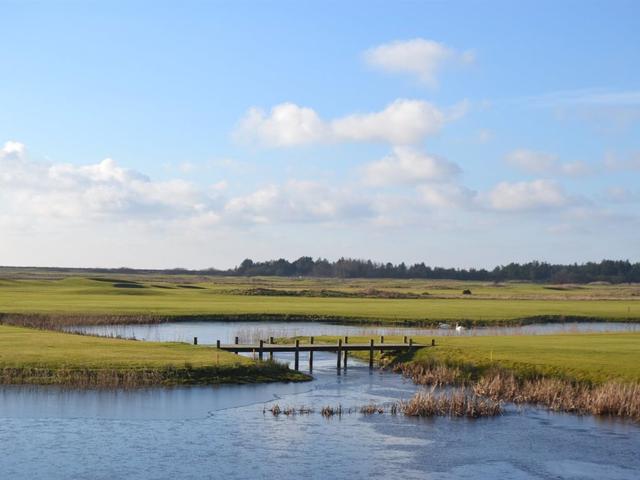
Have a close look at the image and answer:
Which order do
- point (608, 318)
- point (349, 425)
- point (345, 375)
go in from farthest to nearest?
point (608, 318), point (345, 375), point (349, 425)

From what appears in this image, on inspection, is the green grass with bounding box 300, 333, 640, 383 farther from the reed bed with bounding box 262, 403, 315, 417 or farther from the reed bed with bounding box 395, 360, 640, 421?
the reed bed with bounding box 262, 403, 315, 417

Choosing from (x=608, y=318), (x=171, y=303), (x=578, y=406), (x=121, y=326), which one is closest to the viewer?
(x=578, y=406)

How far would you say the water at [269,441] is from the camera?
29.5 meters

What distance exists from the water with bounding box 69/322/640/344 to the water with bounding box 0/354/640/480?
2564 centimetres

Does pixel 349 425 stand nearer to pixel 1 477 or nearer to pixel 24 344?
pixel 1 477

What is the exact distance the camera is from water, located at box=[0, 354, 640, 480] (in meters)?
29.5

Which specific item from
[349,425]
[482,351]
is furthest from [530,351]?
[349,425]

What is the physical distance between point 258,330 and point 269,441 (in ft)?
139

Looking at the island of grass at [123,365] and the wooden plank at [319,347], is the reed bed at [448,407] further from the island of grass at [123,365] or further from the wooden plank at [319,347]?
the wooden plank at [319,347]

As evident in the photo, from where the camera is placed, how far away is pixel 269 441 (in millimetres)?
33219

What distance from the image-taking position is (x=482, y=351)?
5384 centimetres

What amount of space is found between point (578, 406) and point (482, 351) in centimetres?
1386

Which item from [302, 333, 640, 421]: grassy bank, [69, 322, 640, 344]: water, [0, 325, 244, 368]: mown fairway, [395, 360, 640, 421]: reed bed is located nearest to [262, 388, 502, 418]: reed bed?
[302, 333, 640, 421]: grassy bank

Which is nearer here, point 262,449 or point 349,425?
point 262,449
